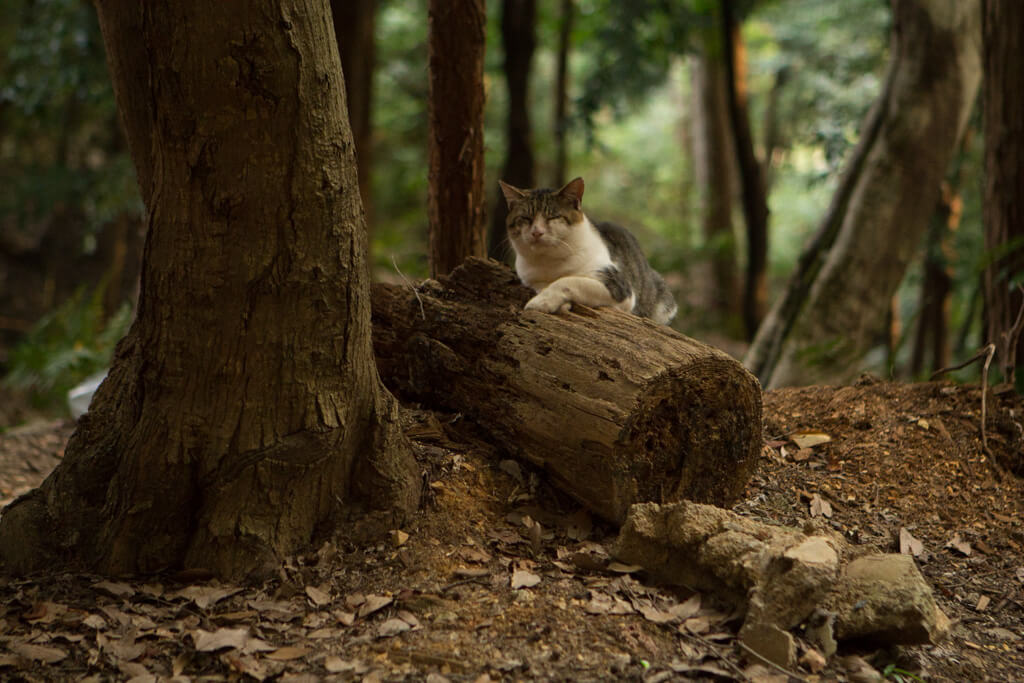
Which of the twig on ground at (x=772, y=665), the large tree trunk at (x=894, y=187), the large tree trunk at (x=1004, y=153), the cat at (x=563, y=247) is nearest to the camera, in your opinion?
the twig on ground at (x=772, y=665)

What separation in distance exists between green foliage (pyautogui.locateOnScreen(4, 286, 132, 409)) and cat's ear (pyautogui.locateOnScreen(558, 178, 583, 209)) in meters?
4.88

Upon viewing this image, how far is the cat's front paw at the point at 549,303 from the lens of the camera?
3.72m

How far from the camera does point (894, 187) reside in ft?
20.7

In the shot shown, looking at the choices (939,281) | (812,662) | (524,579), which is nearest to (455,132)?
(524,579)

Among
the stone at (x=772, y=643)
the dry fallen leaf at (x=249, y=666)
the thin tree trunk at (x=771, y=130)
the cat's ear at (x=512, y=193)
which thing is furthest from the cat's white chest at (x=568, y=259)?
the thin tree trunk at (x=771, y=130)

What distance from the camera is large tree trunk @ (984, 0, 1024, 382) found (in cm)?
504

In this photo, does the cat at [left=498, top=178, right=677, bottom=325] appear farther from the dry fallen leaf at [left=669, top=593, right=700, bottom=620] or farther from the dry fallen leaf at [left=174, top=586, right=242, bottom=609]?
the dry fallen leaf at [left=174, top=586, right=242, bottom=609]

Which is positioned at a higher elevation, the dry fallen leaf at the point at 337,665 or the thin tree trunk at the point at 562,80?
the thin tree trunk at the point at 562,80

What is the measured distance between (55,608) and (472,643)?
4.90 ft

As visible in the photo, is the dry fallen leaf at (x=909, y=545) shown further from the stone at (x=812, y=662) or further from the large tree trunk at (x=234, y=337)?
the large tree trunk at (x=234, y=337)

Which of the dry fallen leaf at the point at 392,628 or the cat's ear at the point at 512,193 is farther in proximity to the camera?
the cat's ear at the point at 512,193

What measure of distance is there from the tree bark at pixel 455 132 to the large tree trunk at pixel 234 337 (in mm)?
1962

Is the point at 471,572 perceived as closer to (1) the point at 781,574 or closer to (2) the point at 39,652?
(1) the point at 781,574

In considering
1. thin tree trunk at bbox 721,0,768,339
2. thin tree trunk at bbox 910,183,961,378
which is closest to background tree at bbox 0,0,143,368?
thin tree trunk at bbox 721,0,768,339
